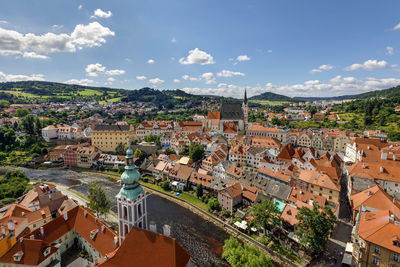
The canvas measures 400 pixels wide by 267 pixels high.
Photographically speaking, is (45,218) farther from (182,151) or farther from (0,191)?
(182,151)

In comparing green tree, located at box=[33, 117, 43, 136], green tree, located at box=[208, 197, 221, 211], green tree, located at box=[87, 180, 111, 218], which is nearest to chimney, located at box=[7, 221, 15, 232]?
green tree, located at box=[87, 180, 111, 218]

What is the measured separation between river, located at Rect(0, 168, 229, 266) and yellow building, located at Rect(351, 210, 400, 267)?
53.0 feet

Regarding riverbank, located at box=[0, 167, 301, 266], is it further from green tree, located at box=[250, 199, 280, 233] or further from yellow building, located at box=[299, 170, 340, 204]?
yellow building, located at box=[299, 170, 340, 204]

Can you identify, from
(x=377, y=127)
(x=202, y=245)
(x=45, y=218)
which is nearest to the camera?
(x=45, y=218)

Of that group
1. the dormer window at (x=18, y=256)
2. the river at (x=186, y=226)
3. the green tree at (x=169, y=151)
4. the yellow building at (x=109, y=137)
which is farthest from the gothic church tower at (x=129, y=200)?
the yellow building at (x=109, y=137)

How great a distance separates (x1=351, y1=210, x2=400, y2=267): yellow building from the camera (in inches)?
731

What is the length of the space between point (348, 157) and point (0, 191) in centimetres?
8317

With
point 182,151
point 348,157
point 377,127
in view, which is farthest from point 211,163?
point 377,127

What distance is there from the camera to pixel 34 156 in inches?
2640

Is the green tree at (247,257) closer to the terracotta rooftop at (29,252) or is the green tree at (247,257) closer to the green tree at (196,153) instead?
the terracotta rooftop at (29,252)

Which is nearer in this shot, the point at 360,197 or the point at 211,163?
the point at 360,197

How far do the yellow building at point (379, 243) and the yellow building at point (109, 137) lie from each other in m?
71.1

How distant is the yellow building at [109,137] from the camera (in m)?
74.8

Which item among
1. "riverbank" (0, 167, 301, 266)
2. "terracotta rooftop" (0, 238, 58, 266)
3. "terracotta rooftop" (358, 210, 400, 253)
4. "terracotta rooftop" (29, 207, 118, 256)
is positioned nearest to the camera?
"terracotta rooftop" (358, 210, 400, 253)
